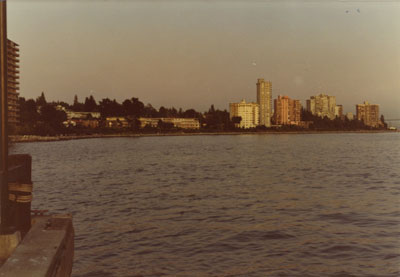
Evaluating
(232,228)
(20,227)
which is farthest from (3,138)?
(232,228)

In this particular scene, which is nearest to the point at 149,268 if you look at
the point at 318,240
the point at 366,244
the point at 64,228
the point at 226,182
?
Answer: the point at 64,228

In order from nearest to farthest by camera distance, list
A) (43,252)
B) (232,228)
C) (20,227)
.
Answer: (43,252)
(20,227)
(232,228)

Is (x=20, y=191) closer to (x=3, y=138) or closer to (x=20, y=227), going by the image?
(x=20, y=227)

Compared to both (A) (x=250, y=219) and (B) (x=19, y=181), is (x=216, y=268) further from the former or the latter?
(A) (x=250, y=219)

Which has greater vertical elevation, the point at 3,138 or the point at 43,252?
the point at 3,138

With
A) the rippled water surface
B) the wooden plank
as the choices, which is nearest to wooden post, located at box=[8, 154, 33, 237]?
the wooden plank

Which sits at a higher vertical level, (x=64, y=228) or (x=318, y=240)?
(x=64, y=228)

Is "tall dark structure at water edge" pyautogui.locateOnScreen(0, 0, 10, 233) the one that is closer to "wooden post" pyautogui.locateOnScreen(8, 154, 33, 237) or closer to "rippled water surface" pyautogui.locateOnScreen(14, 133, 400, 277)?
"wooden post" pyautogui.locateOnScreen(8, 154, 33, 237)

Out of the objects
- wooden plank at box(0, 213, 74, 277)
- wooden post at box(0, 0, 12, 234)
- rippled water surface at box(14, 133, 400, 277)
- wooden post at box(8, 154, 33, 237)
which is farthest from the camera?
rippled water surface at box(14, 133, 400, 277)

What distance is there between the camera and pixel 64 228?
12586mm

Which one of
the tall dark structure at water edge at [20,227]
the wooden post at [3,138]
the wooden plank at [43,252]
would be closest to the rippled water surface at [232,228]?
the wooden plank at [43,252]

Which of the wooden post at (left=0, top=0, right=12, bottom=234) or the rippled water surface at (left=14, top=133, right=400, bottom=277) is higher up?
the wooden post at (left=0, top=0, right=12, bottom=234)

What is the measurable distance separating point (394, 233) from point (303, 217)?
5.18 m

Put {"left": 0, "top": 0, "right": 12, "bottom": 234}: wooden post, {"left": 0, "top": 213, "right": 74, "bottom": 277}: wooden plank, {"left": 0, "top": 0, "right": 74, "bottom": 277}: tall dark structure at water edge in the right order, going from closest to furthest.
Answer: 1. {"left": 0, "top": 213, "right": 74, "bottom": 277}: wooden plank
2. {"left": 0, "top": 0, "right": 74, "bottom": 277}: tall dark structure at water edge
3. {"left": 0, "top": 0, "right": 12, "bottom": 234}: wooden post
